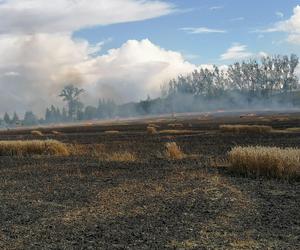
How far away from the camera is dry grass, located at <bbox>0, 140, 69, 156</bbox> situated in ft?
106

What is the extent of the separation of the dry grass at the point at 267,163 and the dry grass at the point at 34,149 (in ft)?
47.2

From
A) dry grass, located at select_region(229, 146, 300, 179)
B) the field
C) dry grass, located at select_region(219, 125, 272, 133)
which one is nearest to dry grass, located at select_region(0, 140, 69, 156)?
the field

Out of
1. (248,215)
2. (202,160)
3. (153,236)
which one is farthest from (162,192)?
(202,160)

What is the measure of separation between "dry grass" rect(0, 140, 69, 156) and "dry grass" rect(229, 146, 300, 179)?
47.2 feet

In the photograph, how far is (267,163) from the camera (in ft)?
62.6

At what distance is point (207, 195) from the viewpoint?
1493cm

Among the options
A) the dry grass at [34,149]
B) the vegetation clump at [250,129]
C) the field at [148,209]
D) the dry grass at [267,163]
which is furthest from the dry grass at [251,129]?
the dry grass at [267,163]

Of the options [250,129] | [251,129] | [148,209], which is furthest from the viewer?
[250,129]

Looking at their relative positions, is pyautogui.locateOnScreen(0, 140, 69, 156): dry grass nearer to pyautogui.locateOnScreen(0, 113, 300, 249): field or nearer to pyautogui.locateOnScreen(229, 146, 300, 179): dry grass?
pyautogui.locateOnScreen(0, 113, 300, 249): field

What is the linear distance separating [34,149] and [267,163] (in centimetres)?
1828

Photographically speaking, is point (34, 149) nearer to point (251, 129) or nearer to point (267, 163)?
point (267, 163)

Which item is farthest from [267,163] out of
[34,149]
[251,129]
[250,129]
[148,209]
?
[250,129]

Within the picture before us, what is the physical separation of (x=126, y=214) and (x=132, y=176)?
6811 millimetres

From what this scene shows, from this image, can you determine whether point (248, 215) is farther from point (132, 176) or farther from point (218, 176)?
point (132, 176)
